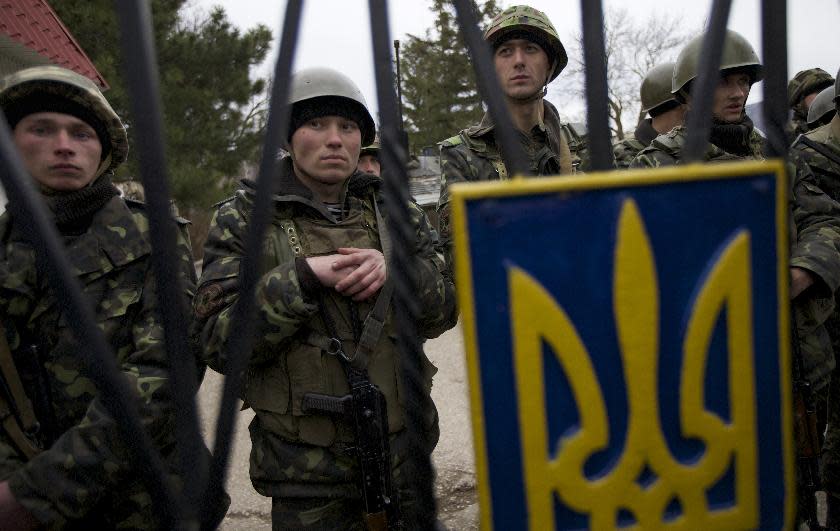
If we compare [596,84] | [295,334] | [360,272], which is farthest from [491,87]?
[295,334]

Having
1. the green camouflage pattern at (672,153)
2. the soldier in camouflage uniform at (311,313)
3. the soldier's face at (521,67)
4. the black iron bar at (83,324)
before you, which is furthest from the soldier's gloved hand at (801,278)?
the black iron bar at (83,324)

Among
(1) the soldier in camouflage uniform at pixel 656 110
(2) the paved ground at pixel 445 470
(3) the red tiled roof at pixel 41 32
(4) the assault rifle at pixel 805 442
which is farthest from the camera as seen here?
(3) the red tiled roof at pixel 41 32

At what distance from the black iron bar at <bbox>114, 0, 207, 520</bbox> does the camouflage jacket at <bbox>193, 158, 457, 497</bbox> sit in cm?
80

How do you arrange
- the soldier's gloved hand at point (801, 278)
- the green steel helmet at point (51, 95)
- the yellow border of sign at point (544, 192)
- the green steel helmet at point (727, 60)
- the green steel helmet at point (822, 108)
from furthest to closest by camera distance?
the green steel helmet at point (822, 108) → the green steel helmet at point (727, 60) → the soldier's gloved hand at point (801, 278) → the green steel helmet at point (51, 95) → the yellow border of sign at point (544, 192)

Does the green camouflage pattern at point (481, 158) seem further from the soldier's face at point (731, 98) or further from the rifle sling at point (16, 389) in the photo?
the rifle sling at point (16, 389)

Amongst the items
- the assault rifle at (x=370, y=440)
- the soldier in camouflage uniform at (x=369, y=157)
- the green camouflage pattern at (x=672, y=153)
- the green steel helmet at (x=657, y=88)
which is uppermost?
the green steel helmet at (x=657, y=88)

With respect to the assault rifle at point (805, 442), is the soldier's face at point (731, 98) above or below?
above

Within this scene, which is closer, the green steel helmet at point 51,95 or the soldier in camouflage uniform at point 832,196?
the green steel helmet at point 51,95

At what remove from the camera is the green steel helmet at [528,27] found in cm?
234

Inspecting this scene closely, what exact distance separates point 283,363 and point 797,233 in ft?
5.42

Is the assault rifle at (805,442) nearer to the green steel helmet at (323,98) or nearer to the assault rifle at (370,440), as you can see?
the assault rifle at (370,440)

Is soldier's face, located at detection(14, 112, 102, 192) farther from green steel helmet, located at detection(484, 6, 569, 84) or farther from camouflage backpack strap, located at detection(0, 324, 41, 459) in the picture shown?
green steel helmet, located at detection(484, 6, 569, 84)

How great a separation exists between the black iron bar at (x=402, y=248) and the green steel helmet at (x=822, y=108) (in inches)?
148

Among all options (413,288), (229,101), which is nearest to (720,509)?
(413,288)
